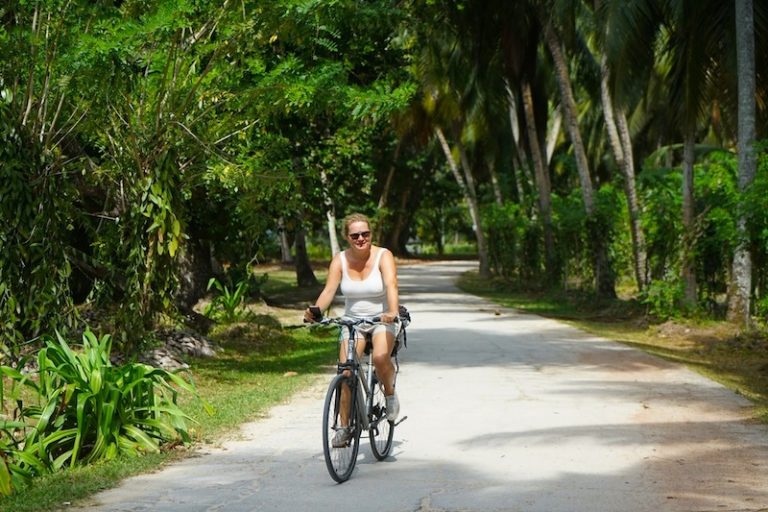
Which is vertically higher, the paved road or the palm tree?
the palm tree

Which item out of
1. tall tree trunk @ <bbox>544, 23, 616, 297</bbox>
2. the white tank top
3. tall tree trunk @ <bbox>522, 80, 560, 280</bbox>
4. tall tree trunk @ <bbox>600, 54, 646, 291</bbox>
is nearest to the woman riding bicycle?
the white tank top

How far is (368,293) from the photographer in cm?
828

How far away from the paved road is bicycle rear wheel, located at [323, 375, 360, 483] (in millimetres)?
110

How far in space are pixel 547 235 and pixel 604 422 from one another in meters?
23.1

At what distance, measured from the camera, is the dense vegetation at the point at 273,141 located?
38.9 ft

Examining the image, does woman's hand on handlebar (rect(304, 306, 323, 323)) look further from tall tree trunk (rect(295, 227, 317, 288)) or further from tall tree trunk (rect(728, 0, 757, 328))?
tall tree trunk (rect(295, 227, 317, 288))

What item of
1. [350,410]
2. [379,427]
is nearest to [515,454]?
[379,427]

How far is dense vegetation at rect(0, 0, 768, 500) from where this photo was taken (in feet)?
38.9

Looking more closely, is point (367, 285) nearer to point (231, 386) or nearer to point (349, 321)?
point (349, 321)

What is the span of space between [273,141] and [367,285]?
7.87 meters

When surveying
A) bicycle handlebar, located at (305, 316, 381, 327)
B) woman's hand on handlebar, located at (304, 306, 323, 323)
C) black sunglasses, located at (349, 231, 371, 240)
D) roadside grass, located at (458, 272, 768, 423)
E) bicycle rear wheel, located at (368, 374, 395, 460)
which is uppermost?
black sunglasses, located at (349, 231, 371, 240)

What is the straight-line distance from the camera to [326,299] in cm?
830

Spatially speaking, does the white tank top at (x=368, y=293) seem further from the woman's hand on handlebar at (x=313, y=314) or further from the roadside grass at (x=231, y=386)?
the roadside grass at (x=231, y=386)

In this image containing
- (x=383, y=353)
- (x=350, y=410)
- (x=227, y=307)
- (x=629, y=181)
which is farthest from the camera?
(x=629, y=181)
